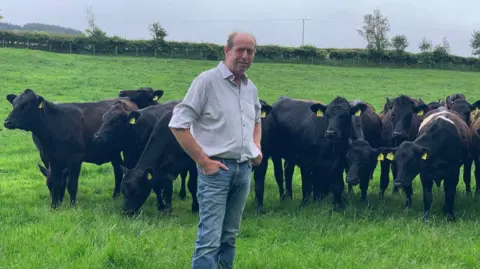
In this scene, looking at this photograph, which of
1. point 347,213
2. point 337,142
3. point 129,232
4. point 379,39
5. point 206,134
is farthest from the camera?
Answer: point 379,39

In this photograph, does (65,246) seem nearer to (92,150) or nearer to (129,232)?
(129,232)

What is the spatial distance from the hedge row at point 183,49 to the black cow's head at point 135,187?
154 feet

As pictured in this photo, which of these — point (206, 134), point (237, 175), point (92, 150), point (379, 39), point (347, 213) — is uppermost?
point (379, 39)

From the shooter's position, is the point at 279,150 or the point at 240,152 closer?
the point at 240,152

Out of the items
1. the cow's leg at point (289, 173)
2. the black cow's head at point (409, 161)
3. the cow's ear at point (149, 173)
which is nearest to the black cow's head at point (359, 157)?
the black cow's head at point (409, 161)

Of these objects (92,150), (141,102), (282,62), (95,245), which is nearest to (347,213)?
(95,245)

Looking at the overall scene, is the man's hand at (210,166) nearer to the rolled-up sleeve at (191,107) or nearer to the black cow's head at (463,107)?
the rolled-up sleeve at (191,107)

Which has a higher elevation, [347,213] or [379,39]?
[379,39]

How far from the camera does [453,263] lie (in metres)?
6.15

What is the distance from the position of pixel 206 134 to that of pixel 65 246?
2.79 metres

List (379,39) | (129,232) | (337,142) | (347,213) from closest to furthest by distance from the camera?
(129,232), (347,213), (337,142), (379,39)

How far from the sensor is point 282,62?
5525 centimetres

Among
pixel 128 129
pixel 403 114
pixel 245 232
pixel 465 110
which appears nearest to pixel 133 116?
pixel 128 129

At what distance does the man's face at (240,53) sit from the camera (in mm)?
4523
